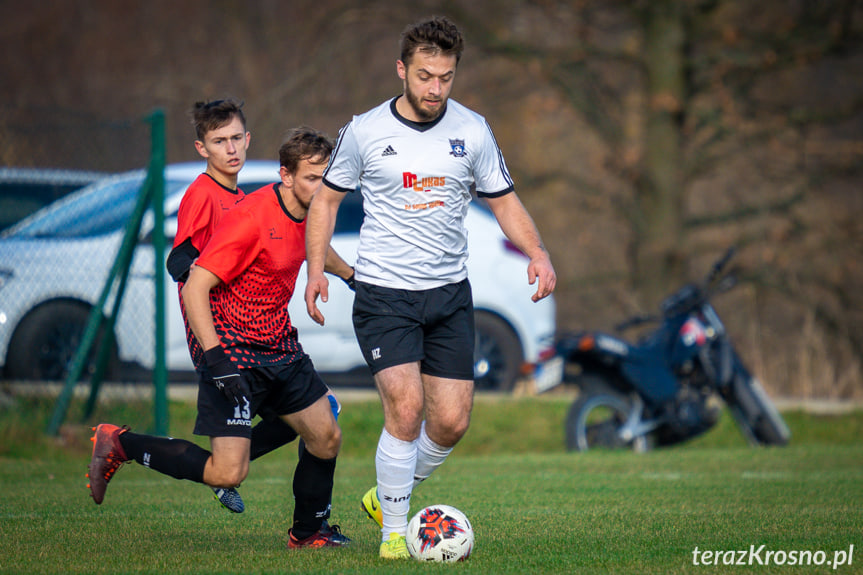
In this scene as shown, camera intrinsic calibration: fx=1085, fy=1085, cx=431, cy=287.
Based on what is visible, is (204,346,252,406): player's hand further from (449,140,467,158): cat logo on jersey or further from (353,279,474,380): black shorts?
(449,140,467,158): cat logo on jersey

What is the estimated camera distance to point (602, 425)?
32.0ft

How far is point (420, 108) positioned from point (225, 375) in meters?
1.43

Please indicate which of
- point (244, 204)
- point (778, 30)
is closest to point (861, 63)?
point (778, 30)

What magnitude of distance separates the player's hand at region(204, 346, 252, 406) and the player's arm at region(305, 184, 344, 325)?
45cm

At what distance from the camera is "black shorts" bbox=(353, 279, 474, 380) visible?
478 centimetres

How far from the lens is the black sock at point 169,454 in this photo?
4828mm

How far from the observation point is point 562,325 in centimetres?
1984

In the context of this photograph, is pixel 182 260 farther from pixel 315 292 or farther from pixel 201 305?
pixel 315 292

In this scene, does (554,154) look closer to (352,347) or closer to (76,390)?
(352,347)

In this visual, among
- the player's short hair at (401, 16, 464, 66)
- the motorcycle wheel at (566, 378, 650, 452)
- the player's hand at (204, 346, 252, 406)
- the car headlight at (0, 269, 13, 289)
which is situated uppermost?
the player's short hair at (401, 16, 464, 66)

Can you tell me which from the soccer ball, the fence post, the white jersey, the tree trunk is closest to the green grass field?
the soccer ball

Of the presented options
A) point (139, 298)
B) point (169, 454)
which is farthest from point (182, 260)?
point (139, 298)

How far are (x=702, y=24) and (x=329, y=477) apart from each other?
12528 millimetres

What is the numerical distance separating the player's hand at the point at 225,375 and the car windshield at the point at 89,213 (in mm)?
5096
